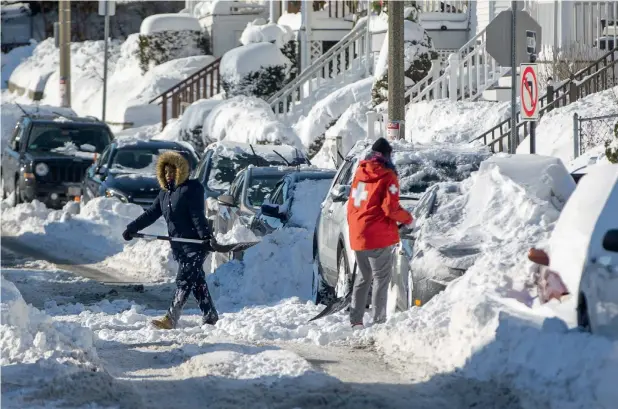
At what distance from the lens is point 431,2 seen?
36.2m

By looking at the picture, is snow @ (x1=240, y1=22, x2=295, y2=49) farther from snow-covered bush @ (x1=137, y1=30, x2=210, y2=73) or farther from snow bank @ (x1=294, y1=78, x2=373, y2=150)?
snow-covered bush @ (x1=137, y1=30, x2=210, y2=73)

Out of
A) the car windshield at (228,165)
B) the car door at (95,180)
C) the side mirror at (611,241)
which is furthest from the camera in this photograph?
the car door at (95,180)

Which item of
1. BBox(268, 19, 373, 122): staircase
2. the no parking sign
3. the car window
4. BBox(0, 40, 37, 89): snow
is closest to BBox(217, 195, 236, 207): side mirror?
the car window

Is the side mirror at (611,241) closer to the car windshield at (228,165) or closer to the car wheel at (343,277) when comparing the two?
the car wheel at (343,277)

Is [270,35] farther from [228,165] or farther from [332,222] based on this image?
[332,222]

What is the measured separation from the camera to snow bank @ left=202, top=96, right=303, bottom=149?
31750 mm

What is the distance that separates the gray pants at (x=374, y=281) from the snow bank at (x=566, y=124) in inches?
388

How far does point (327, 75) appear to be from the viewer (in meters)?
37.3

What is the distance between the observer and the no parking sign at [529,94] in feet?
59.5

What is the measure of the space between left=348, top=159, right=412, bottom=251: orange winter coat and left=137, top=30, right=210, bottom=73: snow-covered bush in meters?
35.4

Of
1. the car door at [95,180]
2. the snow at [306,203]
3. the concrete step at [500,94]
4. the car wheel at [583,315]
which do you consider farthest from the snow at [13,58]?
the car wheel at [583,315]

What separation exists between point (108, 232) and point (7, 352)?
13.9m

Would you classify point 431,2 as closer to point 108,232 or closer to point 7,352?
point 108,232

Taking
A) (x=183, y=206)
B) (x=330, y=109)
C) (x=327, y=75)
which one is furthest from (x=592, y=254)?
(x=327, y=75)
